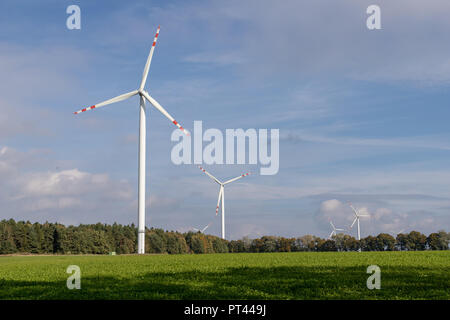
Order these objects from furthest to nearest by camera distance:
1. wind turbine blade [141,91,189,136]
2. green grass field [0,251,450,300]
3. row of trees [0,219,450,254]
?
row of trees [0,219,450,254] < wind turbine blade [141,91,189,136] < green grass field [0,251,450,300]

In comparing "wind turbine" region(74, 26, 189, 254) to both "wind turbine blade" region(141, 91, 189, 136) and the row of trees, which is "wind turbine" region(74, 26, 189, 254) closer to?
"wind turbine blade" region(141, 91, 189, 136)

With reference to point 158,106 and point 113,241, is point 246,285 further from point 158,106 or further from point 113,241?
point 113,241

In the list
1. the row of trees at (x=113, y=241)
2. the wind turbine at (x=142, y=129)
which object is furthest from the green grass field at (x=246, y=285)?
the row of trees at (x=113, y=241)

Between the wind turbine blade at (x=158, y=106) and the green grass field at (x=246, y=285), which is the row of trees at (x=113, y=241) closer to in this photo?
the wind turbine blade at (x=158, y=106)

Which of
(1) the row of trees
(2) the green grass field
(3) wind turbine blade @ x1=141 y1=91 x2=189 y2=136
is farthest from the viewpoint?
(1) the row of trees

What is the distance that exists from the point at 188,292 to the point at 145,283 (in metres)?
4.31

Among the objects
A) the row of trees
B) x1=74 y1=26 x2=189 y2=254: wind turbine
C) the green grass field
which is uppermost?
x1=74 y1=26 x2=189 y2=254: wind turbine

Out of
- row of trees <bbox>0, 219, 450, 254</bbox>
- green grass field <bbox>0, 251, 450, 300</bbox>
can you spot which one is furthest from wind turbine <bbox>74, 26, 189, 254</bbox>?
row of trees <bbox>0, 219, 450, 254</bbox>

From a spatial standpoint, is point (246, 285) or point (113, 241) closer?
point (246, 285)

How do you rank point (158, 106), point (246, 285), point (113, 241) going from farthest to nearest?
point (113, 241)
point (158, 106)
point (246, 285)

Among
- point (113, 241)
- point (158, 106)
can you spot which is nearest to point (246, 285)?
point (158, 106)
